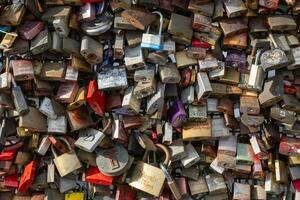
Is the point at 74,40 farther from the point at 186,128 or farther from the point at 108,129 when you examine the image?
the point at 186,128

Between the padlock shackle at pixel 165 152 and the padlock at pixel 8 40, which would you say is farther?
the padlock shackle at pixel 165 152

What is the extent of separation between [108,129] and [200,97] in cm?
66

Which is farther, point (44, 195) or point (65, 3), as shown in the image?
point (44, 195)

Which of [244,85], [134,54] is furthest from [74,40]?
[244,85]

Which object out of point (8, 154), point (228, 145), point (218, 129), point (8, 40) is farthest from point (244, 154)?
point (8, 40)

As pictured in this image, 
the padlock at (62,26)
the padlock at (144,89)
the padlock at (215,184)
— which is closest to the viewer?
the padlock at (62,26)

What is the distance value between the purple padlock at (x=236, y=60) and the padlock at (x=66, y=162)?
48.1 inches

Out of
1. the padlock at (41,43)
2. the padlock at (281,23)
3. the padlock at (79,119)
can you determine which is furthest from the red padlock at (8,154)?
the padlock at (281,23)

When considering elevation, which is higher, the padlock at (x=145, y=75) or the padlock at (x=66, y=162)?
the padlock at (x=145, y=75)

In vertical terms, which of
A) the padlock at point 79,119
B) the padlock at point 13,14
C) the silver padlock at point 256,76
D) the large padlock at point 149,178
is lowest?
the large padlock at point 149,178

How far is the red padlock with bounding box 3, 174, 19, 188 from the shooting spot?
12.0ft

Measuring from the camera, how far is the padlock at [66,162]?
3.59 m

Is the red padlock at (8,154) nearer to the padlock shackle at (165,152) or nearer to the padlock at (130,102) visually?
the padlock at (130,102)

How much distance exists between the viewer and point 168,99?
3635mm
